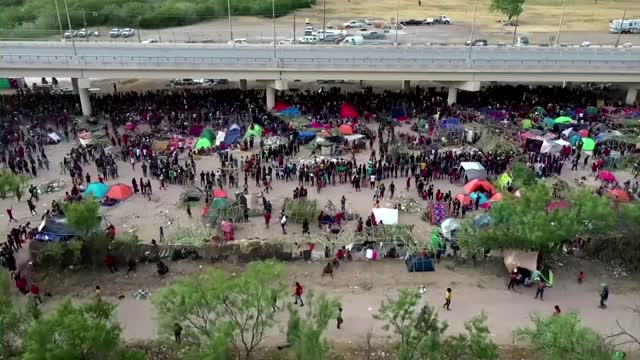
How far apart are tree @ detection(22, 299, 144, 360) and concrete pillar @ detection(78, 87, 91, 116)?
27258 mm

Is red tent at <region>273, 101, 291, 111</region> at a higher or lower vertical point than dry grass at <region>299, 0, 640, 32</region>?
lower

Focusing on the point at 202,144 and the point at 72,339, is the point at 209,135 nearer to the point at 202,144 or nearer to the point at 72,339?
the point at 202,144

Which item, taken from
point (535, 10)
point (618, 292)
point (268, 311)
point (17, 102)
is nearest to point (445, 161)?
point (618, 292)

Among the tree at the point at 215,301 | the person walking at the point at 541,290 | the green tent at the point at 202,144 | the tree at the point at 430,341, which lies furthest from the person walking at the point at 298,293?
the green tent at the point at 202,144

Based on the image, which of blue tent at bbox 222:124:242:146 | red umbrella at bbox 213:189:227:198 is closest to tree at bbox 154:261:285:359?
red umbrella at bbox 213:189:227:198

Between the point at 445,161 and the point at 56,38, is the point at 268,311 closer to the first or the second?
the point at 445,161

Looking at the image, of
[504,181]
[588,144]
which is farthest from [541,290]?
[588,144]

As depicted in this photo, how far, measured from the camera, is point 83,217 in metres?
20.0

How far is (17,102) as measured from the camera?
3775 cm

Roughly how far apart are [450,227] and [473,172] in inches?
248

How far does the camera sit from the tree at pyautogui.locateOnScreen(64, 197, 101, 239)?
19812 millimetres

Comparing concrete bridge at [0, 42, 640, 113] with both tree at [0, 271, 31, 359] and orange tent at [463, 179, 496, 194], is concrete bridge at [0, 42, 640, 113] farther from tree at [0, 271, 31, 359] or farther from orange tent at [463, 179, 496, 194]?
tree at [0, 271, 31, 359]

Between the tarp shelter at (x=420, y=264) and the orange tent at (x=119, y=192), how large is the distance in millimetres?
14245

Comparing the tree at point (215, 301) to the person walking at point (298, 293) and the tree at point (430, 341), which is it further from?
the person walking at point (298, 293)
